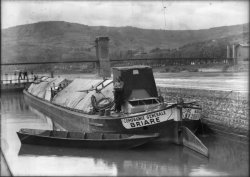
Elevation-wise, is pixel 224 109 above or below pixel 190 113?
above

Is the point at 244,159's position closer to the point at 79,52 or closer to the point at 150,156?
the point at 150,156

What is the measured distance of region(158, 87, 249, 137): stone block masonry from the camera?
54.9 ft

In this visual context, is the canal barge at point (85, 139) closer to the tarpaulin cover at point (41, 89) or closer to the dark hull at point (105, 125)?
the dark hull at point (105, 125)

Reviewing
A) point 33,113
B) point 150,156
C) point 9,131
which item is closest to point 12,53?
point 33,113

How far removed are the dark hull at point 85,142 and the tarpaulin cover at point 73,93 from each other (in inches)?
260

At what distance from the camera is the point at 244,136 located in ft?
53.8

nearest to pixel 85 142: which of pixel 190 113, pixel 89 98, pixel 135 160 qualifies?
pixel 135 160

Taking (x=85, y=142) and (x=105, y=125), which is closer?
(x=85, y=142)

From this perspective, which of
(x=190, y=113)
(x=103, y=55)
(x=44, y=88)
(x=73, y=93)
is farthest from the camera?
(x=103, y=55)

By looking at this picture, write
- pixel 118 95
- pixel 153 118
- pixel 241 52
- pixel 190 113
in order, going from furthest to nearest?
pixel 241 52 < pixel 118 95 < pixel 190 113 < pixel 153 118

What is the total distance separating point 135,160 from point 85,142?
2725mm

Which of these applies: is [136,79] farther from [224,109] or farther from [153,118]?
[224,109]

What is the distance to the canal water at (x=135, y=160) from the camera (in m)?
13.7

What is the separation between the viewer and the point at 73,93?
2742cm
